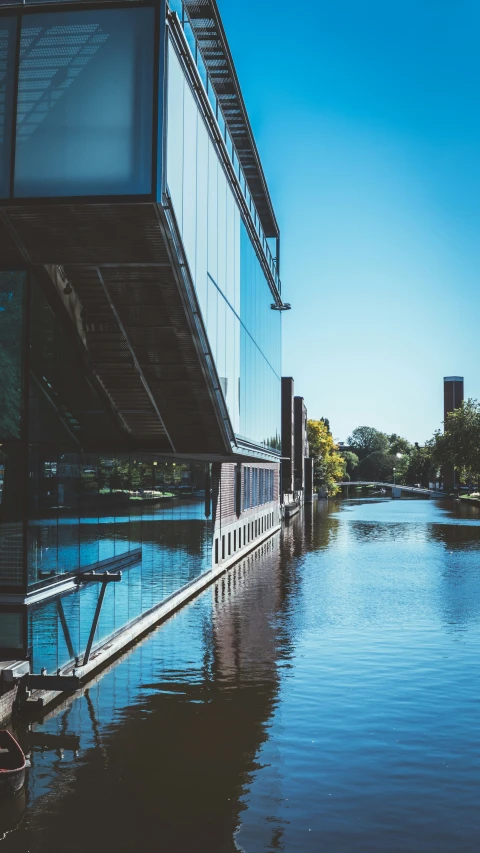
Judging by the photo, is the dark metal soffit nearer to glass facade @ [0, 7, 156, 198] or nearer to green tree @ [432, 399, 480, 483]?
glass facade @ [0, 7, 156, 198]

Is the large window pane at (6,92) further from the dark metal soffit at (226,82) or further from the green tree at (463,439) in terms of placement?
the green tree at (463,439)

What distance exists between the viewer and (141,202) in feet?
47.6

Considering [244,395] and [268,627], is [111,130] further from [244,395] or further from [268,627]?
[244,395]

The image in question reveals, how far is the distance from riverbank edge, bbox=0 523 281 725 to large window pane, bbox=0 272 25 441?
4.28m

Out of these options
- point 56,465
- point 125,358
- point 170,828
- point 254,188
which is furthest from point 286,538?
point 170,828

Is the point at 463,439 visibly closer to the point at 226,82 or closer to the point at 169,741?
the point at 226,82

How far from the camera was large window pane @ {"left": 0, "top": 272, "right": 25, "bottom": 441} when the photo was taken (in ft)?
50.4

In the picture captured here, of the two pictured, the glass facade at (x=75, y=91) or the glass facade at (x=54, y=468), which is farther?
the glass facade at (x=54, y=468)

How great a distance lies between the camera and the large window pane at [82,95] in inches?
580

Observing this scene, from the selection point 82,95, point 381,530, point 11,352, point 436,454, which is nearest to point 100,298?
point 11,352

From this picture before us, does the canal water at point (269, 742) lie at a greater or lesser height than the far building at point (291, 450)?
lesser

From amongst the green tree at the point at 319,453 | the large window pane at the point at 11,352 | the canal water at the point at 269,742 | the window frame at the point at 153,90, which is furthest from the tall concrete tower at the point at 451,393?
the window frame at the point at 153,90

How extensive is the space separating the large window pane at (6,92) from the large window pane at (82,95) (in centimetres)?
17

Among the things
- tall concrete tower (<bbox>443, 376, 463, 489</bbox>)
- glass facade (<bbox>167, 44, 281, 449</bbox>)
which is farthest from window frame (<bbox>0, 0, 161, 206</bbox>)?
tall concrete tower (<bbox>443, 376, 463, 489</bbox>)
